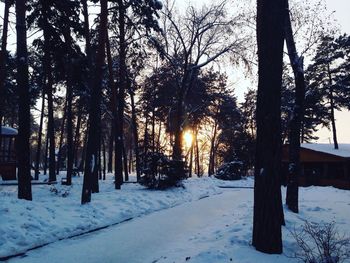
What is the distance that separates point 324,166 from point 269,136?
30777 millimetres

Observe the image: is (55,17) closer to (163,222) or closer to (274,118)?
(163,222)

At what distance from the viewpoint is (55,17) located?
20.8 m

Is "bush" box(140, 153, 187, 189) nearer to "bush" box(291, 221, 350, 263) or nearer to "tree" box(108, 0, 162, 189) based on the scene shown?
"tree" box(108, 0, 162, 189)

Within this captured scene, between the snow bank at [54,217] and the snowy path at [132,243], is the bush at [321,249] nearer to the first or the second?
the snowy path at [132,243]

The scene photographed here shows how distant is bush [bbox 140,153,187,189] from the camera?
2136 centimetres

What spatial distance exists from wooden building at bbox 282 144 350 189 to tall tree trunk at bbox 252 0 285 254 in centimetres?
2833

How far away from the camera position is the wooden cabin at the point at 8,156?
28484mm

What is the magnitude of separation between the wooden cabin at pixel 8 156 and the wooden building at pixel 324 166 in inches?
905

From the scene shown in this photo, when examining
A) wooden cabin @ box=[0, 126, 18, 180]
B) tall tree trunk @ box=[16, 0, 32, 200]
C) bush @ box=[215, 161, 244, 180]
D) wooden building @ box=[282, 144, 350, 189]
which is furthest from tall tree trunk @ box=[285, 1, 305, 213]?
bush @ box=[215, 161, 244, 180]

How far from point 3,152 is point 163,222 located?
21731 mm

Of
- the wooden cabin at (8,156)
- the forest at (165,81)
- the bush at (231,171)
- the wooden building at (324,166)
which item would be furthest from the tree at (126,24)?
the bush at (231,171)

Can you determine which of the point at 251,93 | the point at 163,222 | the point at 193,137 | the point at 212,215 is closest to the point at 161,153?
the point at 212,215

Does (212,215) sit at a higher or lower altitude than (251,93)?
lower

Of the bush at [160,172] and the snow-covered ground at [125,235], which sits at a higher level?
the bush at [160,172]
